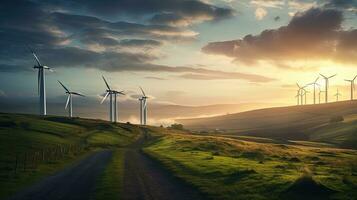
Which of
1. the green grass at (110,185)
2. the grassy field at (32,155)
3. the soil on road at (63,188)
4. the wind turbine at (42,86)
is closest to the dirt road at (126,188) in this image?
the soil on road at (63,188)

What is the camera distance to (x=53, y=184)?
145 ft

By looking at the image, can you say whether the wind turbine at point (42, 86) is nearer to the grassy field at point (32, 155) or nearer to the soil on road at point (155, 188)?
the grassy field at point (32, 155)

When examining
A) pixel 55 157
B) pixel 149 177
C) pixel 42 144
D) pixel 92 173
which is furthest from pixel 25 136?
pixel 149 177

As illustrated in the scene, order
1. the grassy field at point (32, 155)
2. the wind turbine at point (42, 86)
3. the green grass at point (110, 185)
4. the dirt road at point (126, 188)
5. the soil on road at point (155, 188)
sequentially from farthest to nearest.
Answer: the wind turbine at point (42, 86) → the grassy field at point (32, 155) → the green grass at point (110, 185) → the dirt road at point (126, 188) → the soil on road at point (155, 188)

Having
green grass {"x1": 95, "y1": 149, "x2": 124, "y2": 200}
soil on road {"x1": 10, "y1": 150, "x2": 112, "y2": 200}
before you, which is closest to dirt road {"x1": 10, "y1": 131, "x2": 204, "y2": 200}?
soil on road {"x1": 10, "y1": 150, "x2": 112, "y2": 200}

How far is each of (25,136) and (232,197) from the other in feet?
326

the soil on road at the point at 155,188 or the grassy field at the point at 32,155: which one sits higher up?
the soil on road at the point at 155,188

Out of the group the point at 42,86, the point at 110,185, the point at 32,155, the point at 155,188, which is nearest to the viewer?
the point at 155,188

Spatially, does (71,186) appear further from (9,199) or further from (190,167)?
(190,167)

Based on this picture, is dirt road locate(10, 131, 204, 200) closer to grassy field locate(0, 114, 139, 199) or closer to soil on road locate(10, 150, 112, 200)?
soil on road locate(10, 150, 112, 200)

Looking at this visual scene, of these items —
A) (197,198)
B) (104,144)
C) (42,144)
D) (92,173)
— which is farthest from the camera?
(104,144)

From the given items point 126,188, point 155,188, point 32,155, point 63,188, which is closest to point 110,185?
point 126,188

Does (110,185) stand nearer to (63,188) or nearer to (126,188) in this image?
(126,188)

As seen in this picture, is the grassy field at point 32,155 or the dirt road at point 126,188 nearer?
the dirt road at point 126,188
